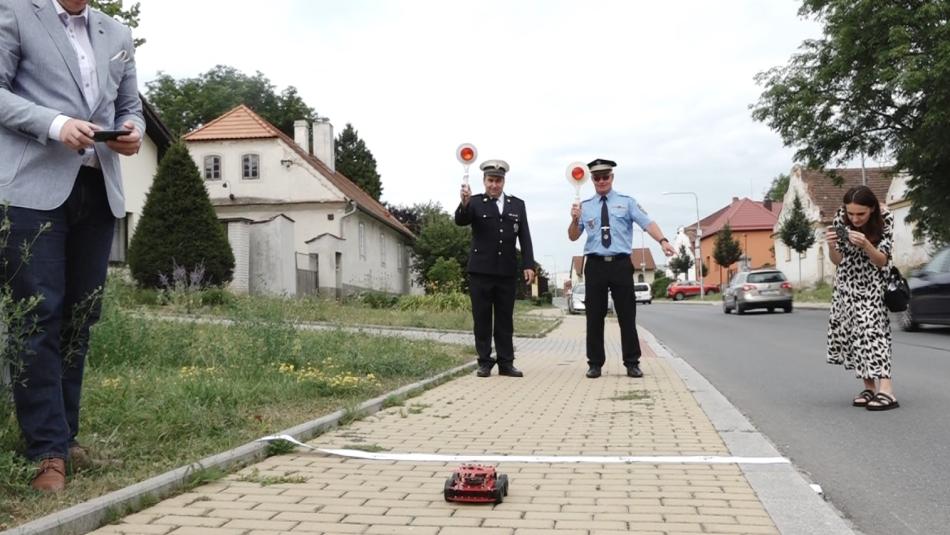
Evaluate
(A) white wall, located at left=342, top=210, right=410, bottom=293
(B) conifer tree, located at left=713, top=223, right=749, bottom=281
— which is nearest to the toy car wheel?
(A) white wall, located at left=342, top=210, right=410, bottom=293

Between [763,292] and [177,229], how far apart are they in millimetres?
19126

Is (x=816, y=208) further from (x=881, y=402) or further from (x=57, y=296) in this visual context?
(x=57, y=296)

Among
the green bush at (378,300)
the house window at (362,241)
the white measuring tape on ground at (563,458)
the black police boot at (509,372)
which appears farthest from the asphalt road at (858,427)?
the house window at (362,241)

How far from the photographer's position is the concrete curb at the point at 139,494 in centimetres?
320

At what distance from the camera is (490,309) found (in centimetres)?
955

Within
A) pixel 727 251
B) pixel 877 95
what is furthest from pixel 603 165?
pixel 727 251

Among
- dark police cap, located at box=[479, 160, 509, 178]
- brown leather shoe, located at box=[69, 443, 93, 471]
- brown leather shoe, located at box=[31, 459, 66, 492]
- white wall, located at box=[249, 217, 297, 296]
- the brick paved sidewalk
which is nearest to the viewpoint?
the brick paved sidewalk

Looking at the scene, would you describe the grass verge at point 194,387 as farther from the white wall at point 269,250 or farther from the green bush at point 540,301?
the green bush at point 540,301

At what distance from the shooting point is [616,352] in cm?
1353

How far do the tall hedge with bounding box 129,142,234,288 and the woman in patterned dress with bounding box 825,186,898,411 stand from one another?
17472 mm

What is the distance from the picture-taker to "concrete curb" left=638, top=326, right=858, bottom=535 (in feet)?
11.5

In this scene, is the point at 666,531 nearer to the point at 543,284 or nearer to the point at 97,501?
the point at 97,501

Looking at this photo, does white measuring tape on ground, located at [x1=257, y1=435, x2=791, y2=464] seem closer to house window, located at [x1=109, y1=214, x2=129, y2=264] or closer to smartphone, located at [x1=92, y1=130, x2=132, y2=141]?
smartphone, located at [x1=92, y1=130, x2=132, y2=141]

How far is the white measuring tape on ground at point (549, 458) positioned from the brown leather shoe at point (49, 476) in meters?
1.28
